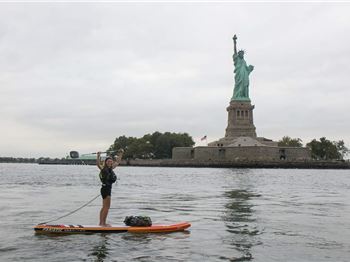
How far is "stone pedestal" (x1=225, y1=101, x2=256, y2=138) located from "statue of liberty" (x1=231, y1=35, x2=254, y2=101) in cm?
192

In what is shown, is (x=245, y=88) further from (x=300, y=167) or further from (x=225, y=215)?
(x=225, y=215)

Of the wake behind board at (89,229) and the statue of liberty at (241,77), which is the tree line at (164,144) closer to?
the statue of liberty at (241,77)

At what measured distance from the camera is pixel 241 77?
127 meters

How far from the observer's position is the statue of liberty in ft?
417

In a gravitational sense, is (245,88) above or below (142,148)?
above

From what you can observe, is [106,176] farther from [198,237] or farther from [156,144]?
[156,144]

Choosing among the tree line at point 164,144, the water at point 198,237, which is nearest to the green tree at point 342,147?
the tree line at point 164,144

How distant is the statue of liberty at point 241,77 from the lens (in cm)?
12725

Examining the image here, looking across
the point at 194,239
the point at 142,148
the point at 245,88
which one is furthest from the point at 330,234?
the point at 142,148

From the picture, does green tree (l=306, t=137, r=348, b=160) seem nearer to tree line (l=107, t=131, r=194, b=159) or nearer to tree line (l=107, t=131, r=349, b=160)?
tree line (l=107, t=131, r=349, b=160)

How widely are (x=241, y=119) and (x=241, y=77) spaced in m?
10.5

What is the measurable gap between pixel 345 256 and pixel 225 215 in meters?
8.83

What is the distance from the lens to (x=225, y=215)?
2202 centimetres

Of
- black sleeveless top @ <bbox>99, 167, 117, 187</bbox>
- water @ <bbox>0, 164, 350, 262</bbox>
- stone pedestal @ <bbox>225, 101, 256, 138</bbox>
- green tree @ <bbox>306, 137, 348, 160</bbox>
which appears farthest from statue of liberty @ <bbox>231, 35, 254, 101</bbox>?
black sleeveless top @ <bbox>99, 167, 117, 187</bbox>
